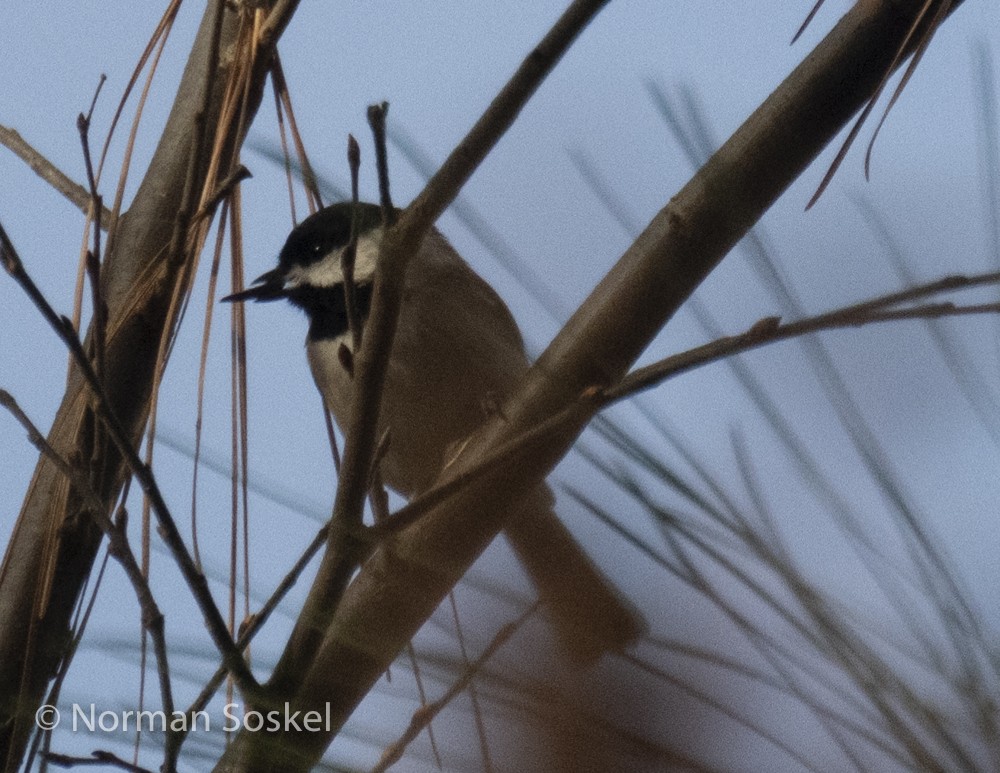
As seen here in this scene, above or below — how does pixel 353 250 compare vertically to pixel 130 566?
above

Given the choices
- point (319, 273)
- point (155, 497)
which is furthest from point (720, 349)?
point (319, 273)

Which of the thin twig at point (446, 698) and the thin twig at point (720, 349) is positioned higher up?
the thin twig at point (720, 349)

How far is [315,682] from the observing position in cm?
122

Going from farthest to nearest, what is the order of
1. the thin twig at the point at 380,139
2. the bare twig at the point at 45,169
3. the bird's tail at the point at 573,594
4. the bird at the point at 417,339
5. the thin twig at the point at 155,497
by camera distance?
the bird at the point at 417,339, the bare twig at the point at 45,169, the thin twig at the point at 155,497, the thin twig at the point at 380,139, the bird's tail at the point at 573,594

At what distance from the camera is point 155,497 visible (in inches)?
44.9

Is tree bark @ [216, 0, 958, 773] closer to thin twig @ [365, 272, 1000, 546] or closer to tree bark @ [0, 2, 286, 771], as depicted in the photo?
thin twig @ [365, 272, 1000, 546]

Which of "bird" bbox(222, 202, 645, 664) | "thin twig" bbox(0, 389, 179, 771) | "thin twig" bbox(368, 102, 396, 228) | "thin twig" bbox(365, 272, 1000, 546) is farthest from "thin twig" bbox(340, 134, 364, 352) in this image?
"bird" bbox(222, 202, 645, 664)

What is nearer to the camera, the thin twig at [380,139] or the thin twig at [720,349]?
the thin twig at [720,349]

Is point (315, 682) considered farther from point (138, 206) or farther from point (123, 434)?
point (138, 206)

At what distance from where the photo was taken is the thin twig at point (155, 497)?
1.12 meters

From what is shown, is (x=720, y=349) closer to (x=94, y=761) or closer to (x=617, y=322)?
(x=617, y=322)

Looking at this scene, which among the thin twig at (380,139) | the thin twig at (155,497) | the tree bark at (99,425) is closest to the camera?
the thin twig at (380,139)

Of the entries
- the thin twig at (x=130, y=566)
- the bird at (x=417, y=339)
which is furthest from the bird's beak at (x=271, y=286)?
the thin twig at (x=130, y=566)

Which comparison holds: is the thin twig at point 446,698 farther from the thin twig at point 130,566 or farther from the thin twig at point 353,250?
the thin twig at point 353,250
